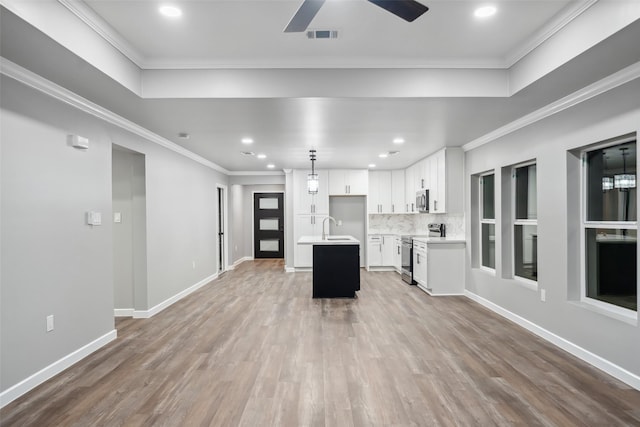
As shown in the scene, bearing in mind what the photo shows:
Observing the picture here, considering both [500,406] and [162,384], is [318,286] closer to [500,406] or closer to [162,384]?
[162,384]

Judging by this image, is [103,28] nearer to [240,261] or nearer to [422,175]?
[422,175]

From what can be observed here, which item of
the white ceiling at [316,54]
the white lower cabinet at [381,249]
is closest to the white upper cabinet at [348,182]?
the white lower cabinet at [381,249]

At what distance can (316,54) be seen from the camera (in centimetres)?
299

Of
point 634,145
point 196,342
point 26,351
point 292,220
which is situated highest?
point 634,145

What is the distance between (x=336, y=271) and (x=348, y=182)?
300cm

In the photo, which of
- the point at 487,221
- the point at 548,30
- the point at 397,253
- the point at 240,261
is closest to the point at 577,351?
the point at 487,221

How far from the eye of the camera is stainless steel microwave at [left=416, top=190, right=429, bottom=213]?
6449 millimetres

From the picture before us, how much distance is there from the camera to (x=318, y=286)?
5555 mm

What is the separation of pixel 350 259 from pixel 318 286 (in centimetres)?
69


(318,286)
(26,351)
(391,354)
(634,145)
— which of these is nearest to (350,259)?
(318,286)

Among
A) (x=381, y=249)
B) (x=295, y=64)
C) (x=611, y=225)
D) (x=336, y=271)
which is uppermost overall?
(x=295, y=64)

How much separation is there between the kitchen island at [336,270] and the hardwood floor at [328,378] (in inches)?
41.1

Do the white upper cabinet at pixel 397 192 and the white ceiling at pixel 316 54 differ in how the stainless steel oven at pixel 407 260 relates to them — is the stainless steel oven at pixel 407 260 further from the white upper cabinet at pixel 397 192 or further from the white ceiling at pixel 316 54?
the white ceiling at pixel 316 54

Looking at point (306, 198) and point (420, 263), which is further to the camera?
point (306, 198)
